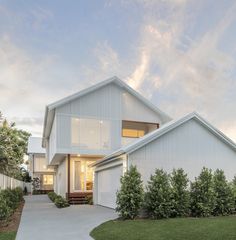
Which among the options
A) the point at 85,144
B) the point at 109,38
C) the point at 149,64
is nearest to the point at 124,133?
the point at 85,144

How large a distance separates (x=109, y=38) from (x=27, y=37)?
4.79 metres

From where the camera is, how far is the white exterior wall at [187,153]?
1689cm

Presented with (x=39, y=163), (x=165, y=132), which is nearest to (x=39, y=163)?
(x=39, y=163)

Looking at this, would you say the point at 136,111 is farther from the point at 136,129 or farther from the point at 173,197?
the point at 173,197

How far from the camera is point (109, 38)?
19.9 meters

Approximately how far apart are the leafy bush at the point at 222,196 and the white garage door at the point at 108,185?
17.0 feet

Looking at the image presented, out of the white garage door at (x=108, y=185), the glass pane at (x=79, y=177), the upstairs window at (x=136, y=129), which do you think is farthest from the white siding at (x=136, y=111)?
the white garage door at (x=108, y=185)

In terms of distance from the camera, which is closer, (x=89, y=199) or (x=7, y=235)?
(x=7, y=235)

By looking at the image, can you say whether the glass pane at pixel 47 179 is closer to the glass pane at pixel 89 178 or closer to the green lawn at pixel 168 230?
the glass pane at pixel 89 178

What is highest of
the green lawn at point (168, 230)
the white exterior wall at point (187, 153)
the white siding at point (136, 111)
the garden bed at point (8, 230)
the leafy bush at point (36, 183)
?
the white siding at point (136, 111)

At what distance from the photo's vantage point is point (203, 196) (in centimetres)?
1505

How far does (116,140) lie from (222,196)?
1186cm

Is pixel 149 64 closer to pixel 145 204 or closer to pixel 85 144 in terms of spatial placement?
pixel 85 144

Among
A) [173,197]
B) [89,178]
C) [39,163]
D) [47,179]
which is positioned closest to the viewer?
[173,197]
